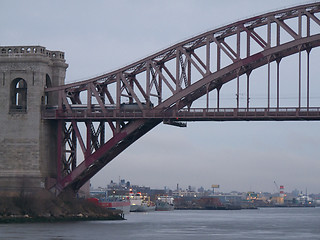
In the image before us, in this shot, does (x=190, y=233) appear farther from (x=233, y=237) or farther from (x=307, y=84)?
(x=307, y=84)

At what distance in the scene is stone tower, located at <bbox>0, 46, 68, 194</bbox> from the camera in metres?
112

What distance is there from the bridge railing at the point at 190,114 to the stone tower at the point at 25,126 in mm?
2365

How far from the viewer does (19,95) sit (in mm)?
116562

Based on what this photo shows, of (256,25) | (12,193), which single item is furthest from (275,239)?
(12,193)

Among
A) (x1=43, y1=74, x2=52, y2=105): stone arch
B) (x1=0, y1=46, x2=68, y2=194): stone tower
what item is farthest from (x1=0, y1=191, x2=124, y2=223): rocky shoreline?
(x1=43, y1=74, x2=52, y2=105): stone arch

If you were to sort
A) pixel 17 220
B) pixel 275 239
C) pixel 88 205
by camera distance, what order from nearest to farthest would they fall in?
pixel 275 239 < pixel 17 220 < pixel 88 205

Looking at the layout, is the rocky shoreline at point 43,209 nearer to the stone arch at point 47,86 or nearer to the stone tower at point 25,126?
the stone tower at point 25,126

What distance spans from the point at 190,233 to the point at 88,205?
82.6ft

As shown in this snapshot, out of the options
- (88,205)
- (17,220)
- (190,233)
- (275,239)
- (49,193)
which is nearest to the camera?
(275,239)

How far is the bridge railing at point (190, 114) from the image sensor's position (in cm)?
10275

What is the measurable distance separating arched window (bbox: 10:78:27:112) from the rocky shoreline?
1310 centimetres

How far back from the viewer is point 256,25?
4198 inches

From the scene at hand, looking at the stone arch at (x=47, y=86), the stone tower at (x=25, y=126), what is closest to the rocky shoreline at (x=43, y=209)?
the stone tower at (x=25, y=126)

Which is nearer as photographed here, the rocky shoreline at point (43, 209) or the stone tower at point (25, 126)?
the rocky shoreline at point (43, 209)
